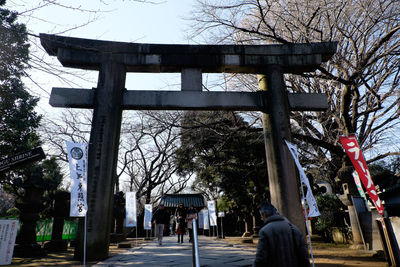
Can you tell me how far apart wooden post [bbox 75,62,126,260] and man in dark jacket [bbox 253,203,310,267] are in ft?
13.7

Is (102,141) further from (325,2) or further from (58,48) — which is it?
(325,2)

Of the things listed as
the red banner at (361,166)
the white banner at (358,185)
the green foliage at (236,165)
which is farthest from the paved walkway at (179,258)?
the green foliage at (236,165)

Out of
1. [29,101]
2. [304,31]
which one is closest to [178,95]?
[304,31]

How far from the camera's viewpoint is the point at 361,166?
620 centimetres

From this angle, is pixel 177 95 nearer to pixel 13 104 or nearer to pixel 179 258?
pixel 179 258

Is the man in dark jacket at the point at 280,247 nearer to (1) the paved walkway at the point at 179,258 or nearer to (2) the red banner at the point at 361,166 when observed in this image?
(1) the paved walkway at the point at 179,258

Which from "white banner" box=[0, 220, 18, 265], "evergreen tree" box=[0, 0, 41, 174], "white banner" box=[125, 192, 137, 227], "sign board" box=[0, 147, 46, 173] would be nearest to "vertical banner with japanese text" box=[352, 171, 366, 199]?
"sign board" box=[0, 147, 46, 173]

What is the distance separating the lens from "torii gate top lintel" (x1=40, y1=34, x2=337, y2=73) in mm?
6832

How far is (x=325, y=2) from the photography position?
757cm

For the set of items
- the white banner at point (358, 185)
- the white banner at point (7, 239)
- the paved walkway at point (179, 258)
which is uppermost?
the white banner at point (358, 185)

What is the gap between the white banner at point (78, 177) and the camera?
5086 millimetres

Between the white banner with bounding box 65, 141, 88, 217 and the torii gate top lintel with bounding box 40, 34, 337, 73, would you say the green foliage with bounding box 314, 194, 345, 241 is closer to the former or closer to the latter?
the torii gate top lintel with bounding box 40, 34, 337, 73

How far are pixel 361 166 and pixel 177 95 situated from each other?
204 inches

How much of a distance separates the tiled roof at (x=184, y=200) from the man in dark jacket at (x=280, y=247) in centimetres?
2389
